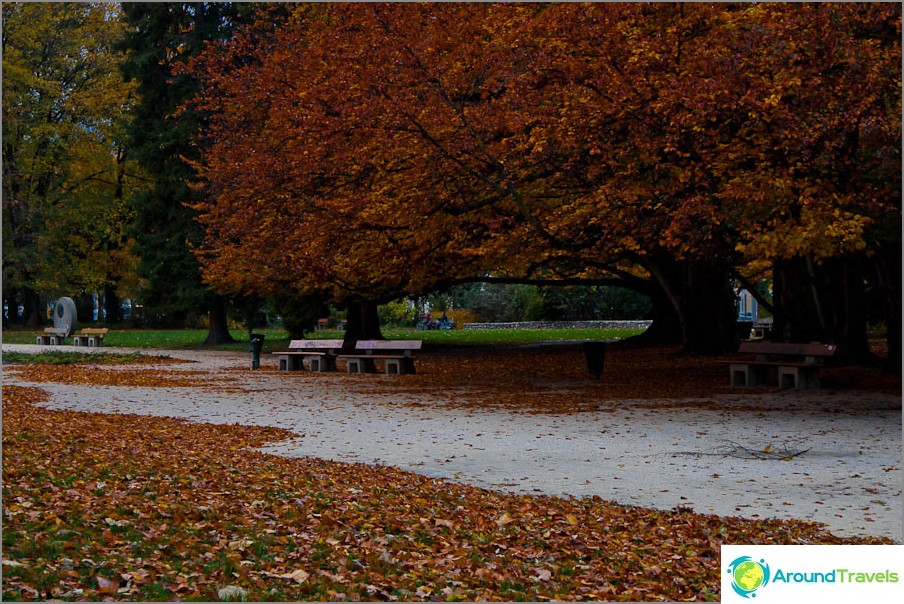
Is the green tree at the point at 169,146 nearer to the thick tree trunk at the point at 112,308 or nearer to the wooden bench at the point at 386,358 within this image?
the wooden bench at the point at 386,358

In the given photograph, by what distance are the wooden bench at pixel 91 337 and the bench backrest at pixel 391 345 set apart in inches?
624

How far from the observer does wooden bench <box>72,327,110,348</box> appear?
37797 mm

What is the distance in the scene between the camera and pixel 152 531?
693 cm

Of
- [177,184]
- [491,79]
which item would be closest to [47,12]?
[177,184]

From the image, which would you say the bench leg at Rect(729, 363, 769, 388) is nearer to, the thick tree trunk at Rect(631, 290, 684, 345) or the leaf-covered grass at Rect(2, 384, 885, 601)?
the leaf-covered grass at Rect(2, 384, 885, 601)

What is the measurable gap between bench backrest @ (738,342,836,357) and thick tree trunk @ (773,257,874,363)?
2.87m

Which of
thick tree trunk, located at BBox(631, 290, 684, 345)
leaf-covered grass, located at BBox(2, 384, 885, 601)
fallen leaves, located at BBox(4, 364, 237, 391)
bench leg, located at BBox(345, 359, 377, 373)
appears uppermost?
thick tree trunk, located at BBox(631, 290, 684, 345)

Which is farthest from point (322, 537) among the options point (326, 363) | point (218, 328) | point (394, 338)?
point (394, 338)

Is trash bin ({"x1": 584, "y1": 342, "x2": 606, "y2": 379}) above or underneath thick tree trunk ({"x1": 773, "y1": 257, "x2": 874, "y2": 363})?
underneath

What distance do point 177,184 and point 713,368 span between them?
22609 millimetres

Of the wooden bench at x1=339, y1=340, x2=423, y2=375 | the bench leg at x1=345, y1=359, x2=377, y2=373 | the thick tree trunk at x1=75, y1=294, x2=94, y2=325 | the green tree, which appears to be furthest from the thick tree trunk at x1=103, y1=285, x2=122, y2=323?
the wooden bench at x1=339, y1=340, x2=423, y2=375

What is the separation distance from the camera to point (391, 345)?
80.9 ft

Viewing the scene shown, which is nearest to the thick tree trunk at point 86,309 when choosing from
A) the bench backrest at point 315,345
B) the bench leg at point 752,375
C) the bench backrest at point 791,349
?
the bench backrest at point 315,345

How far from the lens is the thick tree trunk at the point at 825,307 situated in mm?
22438
